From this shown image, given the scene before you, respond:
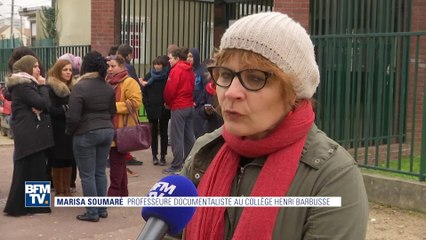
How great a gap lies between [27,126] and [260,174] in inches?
196

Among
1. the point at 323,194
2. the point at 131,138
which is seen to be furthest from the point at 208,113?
the point at 323,194

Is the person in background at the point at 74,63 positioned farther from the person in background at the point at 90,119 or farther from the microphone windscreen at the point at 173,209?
the microphone windscreen at the point at 173,209

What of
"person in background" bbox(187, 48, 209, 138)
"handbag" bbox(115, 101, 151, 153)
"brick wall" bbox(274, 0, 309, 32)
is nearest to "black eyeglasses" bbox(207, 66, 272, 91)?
"handbag" bbox(115, 101, 151, 153)

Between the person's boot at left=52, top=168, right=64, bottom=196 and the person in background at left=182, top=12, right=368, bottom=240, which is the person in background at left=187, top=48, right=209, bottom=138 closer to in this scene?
the person's boot at left=52, top=168, right=64, bottom=196

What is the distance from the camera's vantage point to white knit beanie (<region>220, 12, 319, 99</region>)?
1650mm

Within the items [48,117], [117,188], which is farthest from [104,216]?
[48,117]

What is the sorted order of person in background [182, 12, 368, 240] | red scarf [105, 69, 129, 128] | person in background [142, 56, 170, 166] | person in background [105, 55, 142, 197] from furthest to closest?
Answer: person in background [142, 56, 170, 166]
red scarf [105, 69, 129, 128]
person in background [105, 55, 142, 197]
person in background [182, 12, 368, 240]

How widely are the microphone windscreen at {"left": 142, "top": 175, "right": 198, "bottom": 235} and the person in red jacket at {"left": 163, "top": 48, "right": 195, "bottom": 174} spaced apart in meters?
6.92

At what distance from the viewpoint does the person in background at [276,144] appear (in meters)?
1.62

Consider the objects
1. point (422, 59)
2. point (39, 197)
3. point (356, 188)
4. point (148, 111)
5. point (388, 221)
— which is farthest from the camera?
point (148, 111)

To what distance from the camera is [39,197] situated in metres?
6.57

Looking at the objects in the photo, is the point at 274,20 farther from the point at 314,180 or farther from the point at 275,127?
the point at 314,180

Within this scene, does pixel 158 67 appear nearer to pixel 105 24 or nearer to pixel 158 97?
pixel 158 97

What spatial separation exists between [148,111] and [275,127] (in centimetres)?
754
